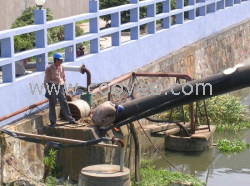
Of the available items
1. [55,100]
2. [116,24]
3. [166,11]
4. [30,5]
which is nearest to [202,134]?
[116,24]

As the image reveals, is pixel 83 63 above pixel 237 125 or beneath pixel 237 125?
above

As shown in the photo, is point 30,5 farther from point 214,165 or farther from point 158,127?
point 214,165

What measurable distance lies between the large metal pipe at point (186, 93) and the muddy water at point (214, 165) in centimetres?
207

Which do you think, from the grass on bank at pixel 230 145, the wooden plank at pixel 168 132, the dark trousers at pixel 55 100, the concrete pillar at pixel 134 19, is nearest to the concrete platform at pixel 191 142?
the wooden plank at pixel 168 132

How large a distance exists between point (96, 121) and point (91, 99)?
3.01ft

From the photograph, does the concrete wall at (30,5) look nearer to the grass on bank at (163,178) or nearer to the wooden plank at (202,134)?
the wooden plank at (202,134)

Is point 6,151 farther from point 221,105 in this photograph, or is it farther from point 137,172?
point 221,105

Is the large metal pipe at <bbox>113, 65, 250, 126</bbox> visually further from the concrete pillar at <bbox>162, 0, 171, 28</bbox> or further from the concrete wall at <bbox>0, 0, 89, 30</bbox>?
the concrete wall at <bbox>0, 0, 89, 30</bbox>

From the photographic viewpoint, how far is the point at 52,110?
32.1 feet

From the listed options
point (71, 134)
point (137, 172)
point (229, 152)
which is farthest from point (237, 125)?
point (71, 134)

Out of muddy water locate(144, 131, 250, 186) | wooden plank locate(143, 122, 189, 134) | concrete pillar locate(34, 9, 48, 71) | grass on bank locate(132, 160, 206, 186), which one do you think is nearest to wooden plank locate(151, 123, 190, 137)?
wooden plank locate(143, 122, 189, 134)

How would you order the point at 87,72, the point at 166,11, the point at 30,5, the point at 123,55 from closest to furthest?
the point at 87,72
the point at 123,55
the point at 166,11
the point at 30,5

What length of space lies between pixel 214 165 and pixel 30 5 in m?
10.9

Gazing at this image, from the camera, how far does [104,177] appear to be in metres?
8.18
